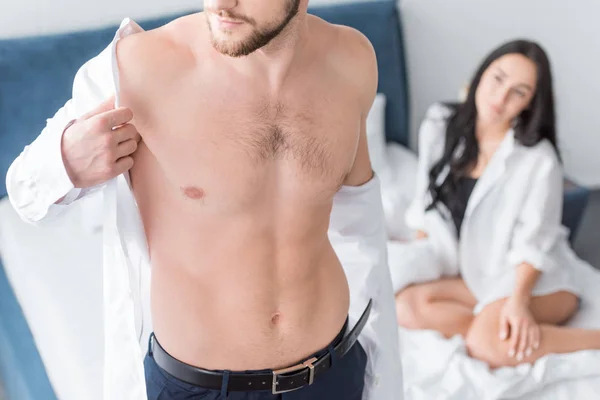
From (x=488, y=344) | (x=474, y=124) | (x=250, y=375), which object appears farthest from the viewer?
(x=474, y=124)

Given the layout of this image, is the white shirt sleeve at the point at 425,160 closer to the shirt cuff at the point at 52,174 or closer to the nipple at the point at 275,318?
the nipple at the point at 275,318

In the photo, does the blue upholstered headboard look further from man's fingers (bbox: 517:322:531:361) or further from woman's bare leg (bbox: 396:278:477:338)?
man's fingers (bbox: 517:322:531:361)

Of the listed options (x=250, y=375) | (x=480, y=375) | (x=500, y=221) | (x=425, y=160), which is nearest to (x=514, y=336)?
(x=480, y=375)

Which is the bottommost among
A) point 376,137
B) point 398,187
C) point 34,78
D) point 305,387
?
point 398,187

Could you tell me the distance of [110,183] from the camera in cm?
97

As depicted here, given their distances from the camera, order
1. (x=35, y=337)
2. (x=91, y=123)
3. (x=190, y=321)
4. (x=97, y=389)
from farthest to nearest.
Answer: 1. (x=35, y=337)
2. (x=97, y=389)
3. (x=190, y=321)
4. (x=91, y=123)

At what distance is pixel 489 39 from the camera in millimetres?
3053

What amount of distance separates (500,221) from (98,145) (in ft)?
4.96

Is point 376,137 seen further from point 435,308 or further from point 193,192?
point 193,192

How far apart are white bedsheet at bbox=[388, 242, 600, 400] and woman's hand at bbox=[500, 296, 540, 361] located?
0.06 metres

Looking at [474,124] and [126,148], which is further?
[474,124]

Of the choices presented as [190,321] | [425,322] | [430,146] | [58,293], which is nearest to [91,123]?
[190,321]

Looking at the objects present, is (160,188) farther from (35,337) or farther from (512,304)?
(512,304)

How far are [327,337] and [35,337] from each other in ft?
3.27
